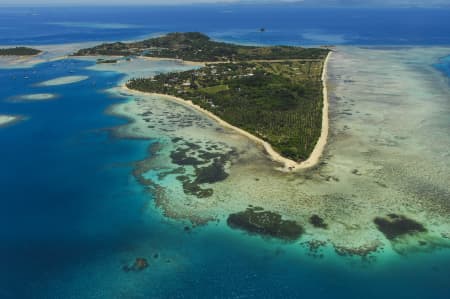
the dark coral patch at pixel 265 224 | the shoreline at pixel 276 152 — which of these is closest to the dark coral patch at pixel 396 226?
the dark coral patch at pixel 265 224

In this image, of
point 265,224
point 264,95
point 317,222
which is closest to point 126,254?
point 265,224

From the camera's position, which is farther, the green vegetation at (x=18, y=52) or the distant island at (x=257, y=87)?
the green vegetation at (x=18, y=52)

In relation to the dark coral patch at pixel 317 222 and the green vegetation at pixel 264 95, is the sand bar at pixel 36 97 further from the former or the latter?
the dark coral patch at pixel 317 222

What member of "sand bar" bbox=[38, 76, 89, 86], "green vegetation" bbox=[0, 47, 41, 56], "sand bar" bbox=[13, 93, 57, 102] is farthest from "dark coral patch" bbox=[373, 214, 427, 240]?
"green vegetation" bbox=[0, 47, 41, 56]

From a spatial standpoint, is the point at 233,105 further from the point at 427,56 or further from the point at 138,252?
the point at 427,56

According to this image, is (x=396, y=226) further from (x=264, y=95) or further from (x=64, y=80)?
(x=64, y=80)

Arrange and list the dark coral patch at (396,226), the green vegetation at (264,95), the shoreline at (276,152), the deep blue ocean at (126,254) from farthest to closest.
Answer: the green vegetation at (264,95) < the shoreline at (276,152) < the dark coral patch at (396,226) < the deep blue ocean at (126,254)

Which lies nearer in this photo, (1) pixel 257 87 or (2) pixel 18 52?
(1) pixel 257 87

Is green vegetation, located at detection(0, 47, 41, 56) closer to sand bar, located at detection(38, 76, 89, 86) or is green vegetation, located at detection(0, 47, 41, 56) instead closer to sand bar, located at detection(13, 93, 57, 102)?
sand bar, located at detection(38, 76, 89, 86)
